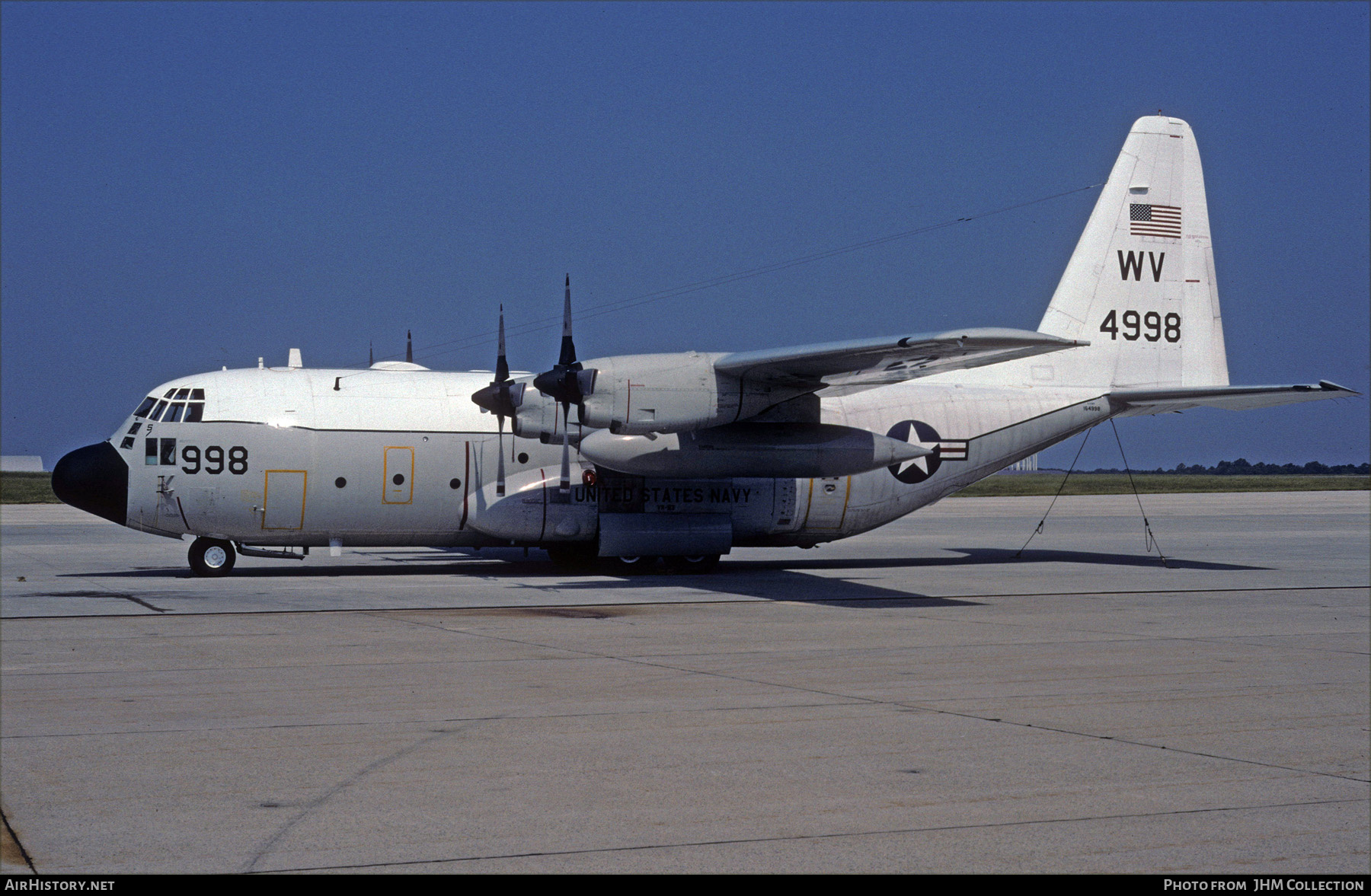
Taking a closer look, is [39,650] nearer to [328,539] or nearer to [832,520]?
[328,539]

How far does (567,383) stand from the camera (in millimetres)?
20031

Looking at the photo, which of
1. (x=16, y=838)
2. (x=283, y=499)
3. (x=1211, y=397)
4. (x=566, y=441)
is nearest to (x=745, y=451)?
(x=566, y=441)

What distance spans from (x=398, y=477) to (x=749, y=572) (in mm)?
7068

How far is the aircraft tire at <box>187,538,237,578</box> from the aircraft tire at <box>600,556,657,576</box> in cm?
681

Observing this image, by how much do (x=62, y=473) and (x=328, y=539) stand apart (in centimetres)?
453

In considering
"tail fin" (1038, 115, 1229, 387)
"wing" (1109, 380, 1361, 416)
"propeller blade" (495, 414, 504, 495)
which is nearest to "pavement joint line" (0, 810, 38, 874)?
"propeller blade" (495, 414, 504, 495)

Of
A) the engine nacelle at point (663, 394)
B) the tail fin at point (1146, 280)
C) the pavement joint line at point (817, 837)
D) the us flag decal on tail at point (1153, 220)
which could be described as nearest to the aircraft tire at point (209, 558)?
the engine nacelle at point (663, 394)

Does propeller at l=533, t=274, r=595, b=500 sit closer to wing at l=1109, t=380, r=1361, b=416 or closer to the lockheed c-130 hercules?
the lockheed c-130 hercules

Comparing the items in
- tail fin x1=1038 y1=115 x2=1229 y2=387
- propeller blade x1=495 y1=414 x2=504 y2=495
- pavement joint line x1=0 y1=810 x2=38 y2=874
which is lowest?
pavement joint line x1=0 y1=810 x2=38 y2=874

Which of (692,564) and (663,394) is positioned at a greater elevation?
(663,394)

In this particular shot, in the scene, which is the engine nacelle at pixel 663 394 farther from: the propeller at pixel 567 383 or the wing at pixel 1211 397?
the wing at pixel 1211 397

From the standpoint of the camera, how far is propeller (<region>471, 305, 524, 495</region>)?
21203 millimetres

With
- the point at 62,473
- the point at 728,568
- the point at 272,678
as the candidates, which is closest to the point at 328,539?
the point at 62,473

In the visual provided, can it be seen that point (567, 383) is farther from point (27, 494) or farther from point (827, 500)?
point (27, 494)
